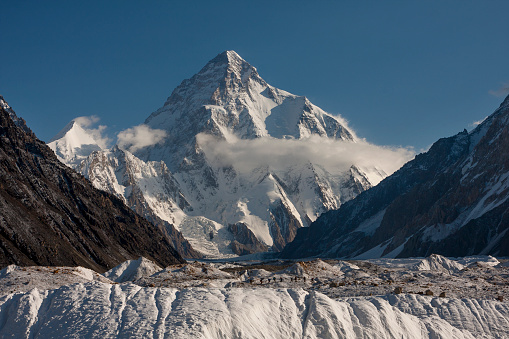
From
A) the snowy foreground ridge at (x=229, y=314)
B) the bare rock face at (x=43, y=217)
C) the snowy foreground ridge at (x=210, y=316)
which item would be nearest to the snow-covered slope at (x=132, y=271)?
the bare rock face at (x=43, y=217)

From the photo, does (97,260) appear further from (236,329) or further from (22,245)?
(236,329)

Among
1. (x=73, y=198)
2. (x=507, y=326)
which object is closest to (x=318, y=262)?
(x=507, y=326)

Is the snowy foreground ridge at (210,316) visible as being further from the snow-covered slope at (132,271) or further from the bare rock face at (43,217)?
the bare rock face at (43,217)

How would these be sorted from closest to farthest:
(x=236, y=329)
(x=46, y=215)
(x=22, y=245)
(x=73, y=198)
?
(x=236, y=329) → (x=22, y=245) → (x=46, y=215) → (x=73, y=198)

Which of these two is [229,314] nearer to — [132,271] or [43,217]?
[132,271]

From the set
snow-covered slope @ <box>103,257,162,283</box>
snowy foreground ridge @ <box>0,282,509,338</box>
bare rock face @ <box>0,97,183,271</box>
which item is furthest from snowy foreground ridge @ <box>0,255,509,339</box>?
bare rock face @ <box>0,97,183,271</box>

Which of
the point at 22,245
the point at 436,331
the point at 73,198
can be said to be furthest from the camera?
the point at 73,198
